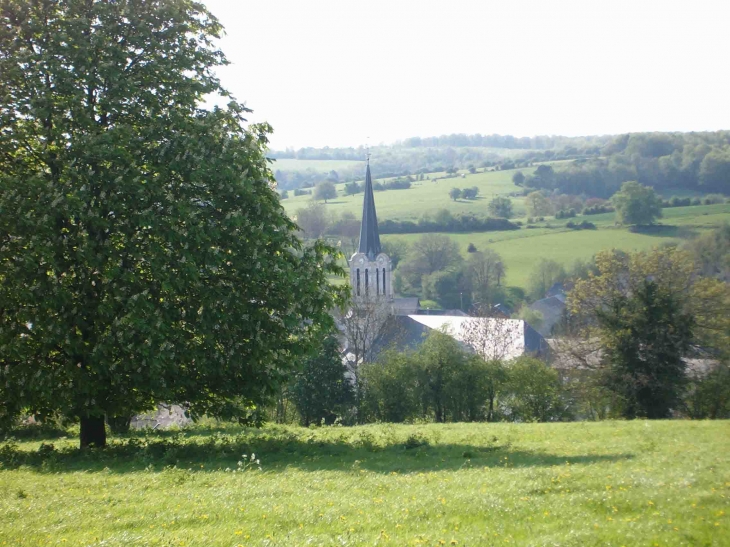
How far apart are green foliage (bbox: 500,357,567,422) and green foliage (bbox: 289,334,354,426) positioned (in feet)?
31.8

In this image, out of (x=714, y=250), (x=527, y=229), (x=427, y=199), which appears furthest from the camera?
(x=427, y=199)

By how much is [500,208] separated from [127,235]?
124 metres

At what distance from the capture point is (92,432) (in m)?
17.0

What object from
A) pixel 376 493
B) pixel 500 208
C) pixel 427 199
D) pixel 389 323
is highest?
pixel 376 493

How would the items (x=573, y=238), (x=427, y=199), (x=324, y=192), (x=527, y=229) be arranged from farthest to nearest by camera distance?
(x=427, y=199) → (x=324, y=192) → (x=527, y=229) → (x=573, y=238)

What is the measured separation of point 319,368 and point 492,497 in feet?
105

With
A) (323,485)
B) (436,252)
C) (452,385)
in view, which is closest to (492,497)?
(323,485)

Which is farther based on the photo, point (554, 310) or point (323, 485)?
point (554, 310)

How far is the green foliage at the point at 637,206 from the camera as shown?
108562 millimetres

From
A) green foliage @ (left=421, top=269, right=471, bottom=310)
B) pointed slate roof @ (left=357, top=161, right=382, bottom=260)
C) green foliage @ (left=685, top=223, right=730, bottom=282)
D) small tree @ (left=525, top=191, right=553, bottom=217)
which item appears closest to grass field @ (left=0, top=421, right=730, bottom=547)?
pointed slate roof @ (left=357, top=161, right=382, bottom=260)

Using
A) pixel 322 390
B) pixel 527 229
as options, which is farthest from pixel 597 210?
pixel 322 390

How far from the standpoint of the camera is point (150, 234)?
15.5m

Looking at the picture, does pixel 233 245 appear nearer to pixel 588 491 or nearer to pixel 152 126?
pixel 152 126

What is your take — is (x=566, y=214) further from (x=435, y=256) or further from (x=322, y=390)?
(x=322, y=390)
